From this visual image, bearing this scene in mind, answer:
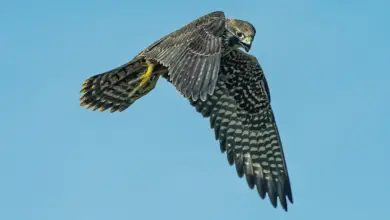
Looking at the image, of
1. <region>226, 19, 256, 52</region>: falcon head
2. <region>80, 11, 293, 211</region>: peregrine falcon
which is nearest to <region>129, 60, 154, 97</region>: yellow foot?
<region>80, 11, 293, 211</region>: peregrine falcon

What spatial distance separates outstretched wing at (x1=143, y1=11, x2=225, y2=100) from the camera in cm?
1694

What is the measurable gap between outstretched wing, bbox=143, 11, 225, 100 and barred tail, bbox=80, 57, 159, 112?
0.69m

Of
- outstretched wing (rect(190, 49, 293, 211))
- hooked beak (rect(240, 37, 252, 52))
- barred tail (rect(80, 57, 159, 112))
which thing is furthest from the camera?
outstretched wing (rect(190, 49, 293, 211))

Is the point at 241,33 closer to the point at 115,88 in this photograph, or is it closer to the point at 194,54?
the point at 194,54

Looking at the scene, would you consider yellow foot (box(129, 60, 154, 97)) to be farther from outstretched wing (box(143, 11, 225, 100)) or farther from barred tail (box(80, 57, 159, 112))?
outstretched wing (box(143, 11, 225, 100))

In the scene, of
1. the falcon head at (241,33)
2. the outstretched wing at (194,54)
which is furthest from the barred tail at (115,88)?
the falcon head at (241,33)

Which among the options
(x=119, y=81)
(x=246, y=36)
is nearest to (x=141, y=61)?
(x=119, y=81)

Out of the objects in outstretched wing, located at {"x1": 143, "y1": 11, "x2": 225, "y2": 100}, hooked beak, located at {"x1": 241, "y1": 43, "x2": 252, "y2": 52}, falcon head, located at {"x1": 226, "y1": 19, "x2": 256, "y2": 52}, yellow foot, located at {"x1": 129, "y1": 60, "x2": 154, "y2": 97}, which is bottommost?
outstretched wing, located at {"x1": 143, "y1": 11, "x2": 225, "y2": 100}

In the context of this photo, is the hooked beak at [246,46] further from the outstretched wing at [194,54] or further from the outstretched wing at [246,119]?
the outstretched wing at [246,119]

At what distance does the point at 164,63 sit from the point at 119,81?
2104 millimetres

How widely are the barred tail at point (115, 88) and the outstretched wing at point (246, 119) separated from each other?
1.31 metres

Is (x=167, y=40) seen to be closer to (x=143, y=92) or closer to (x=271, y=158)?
(x=143, y=92)

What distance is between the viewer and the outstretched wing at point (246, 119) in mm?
20609

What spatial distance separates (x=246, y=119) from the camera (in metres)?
21.0
